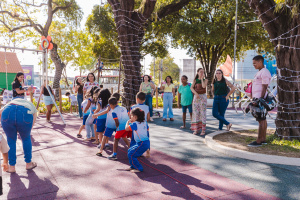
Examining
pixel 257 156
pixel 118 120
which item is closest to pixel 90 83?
pixel 118 120

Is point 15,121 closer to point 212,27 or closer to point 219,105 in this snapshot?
point 219,105

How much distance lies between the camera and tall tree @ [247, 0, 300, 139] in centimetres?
544

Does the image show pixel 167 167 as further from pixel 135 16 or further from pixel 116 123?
pixel 135 16

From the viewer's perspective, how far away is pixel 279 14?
5.68 metres

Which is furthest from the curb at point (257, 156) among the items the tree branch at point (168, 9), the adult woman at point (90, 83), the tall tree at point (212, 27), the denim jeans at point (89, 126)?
the tall tree at point (212, 27)

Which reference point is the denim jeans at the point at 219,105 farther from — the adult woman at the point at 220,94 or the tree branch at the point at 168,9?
the tree branch at the point at 168,9

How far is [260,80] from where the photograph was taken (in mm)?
5305

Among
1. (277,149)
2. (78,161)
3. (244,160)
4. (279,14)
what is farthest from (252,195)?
(279,14)

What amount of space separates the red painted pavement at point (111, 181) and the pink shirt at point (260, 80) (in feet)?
7.33

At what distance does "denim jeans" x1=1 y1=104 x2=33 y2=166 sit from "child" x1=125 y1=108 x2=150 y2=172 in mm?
1632

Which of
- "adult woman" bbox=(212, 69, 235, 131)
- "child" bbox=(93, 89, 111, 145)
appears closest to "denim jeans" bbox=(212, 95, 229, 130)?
"adult woman" bbox=(212, 69, 235, 131)

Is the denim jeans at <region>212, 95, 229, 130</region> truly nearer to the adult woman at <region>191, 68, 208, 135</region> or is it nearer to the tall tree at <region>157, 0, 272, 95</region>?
the adult woman at <region>191, 68, 208, 135</region>

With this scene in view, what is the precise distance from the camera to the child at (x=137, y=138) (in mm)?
4160

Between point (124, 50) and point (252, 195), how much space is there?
795cm
